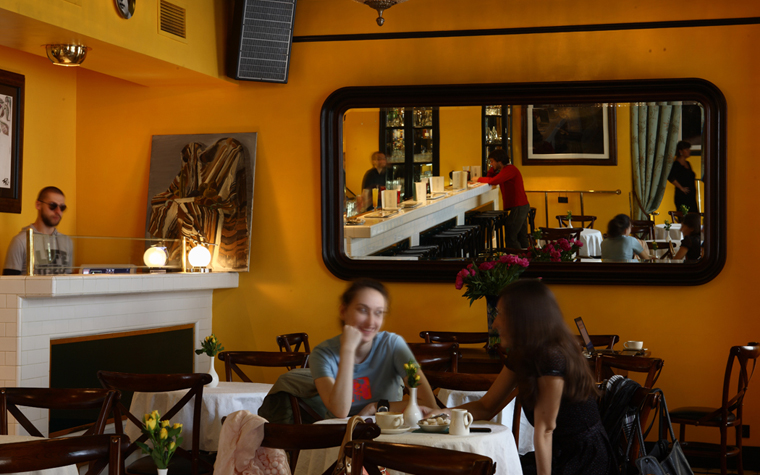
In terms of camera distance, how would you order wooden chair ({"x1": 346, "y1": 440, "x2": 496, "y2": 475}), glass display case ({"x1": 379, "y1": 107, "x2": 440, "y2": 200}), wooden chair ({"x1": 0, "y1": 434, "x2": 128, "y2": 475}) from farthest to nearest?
glass display case ({"x1": 379, "y1": 107, "x2": 440, "y2": 200})
wooden chair ({"x1": 0, "y1": 434, "x2": 128, "y2": 475})
wooden chair ({"x1": 346, "y1": 440, "x2": 496, "y2": 475})

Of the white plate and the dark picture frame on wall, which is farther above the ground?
the dark picture frame on wall

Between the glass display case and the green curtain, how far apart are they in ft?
4.80

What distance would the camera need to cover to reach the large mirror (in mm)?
5754

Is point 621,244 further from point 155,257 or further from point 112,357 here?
point 112,357

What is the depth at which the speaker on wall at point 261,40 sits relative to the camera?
6.10 metres

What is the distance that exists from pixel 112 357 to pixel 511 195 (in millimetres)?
3077

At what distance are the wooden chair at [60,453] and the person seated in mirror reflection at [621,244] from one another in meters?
4.33

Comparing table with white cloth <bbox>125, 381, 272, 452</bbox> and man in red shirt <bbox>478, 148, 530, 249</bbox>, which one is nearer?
table with white cloth <bbox>125, 381, 272, 452</bbox>

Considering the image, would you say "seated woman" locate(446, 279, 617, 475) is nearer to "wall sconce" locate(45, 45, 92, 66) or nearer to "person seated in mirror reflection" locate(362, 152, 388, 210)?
"person seated in mirror reflection" locate(362, 152, 388, 210)

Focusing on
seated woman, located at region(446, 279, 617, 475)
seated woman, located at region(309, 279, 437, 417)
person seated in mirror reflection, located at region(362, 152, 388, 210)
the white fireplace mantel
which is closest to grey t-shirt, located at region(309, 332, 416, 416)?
seated woman, located at region(309, 279, 437, 417)

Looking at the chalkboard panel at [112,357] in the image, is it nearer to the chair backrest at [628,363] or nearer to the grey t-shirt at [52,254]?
the grey t-shirt at [52,254]

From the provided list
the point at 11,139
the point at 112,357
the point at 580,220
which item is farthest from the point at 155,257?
the point at 580,220

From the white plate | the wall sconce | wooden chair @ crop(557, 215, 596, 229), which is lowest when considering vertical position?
the white plate

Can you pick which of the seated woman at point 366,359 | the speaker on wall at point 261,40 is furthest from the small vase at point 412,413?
the speaker on wall at point 261,40
